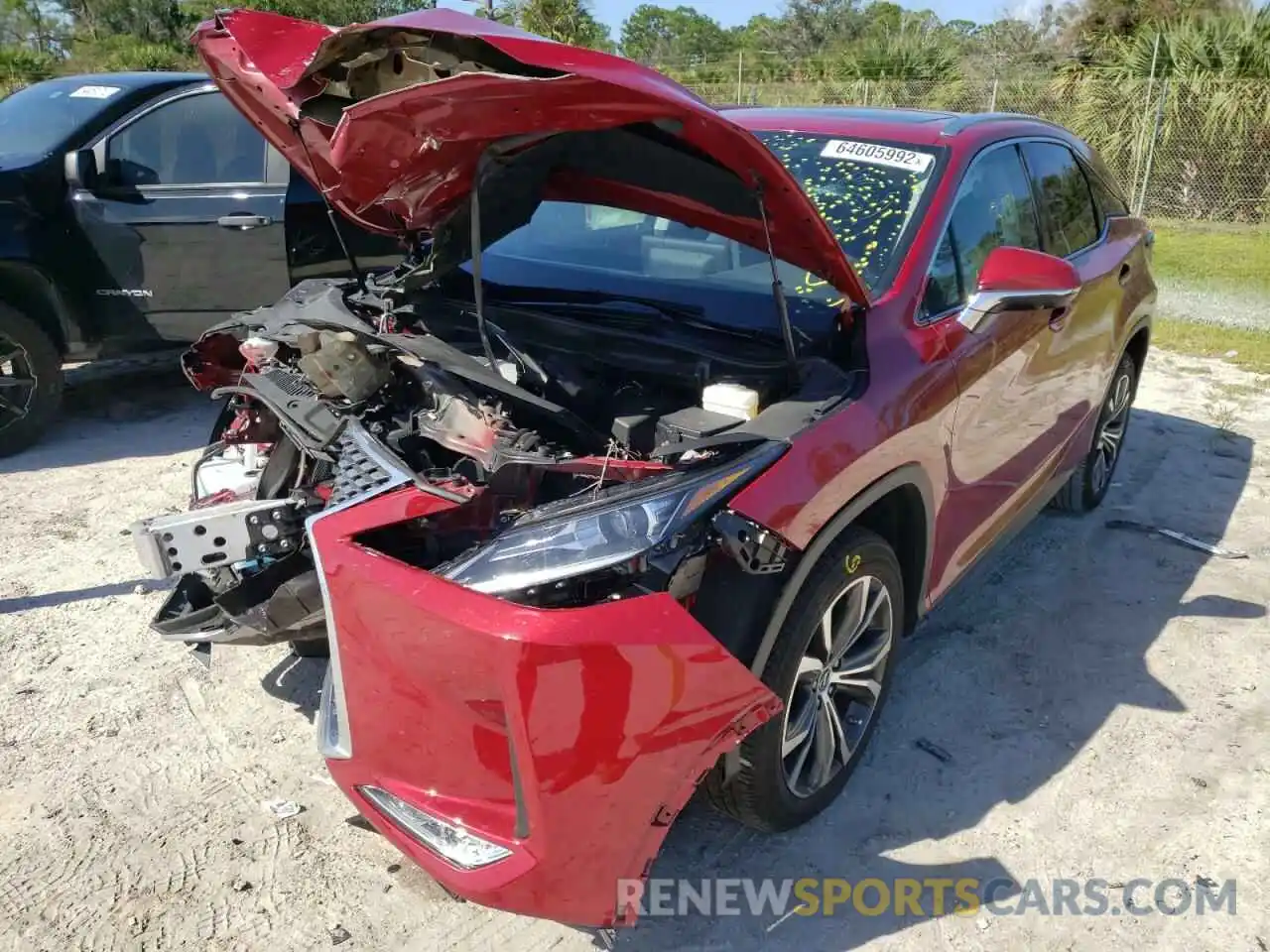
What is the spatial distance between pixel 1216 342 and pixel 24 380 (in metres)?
8.62

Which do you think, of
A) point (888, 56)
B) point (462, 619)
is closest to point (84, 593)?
point (462, 619)

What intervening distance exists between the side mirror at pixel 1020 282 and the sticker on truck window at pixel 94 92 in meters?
4.98

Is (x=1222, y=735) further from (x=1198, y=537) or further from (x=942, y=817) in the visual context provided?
(x=1198, y=537)

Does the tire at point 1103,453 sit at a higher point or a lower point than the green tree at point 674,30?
lower

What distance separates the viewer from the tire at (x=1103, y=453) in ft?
15.5

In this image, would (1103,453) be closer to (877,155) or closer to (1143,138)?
(877,155)

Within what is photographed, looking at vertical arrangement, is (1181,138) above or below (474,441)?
above

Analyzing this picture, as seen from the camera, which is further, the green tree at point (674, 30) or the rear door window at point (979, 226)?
the green tree at point (674, 30)

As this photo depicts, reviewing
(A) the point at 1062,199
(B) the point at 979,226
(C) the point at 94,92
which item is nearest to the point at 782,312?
(B) the point at 979,226

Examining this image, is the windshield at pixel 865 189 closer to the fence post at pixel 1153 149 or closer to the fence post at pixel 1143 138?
the fence post at pixel 1153 149

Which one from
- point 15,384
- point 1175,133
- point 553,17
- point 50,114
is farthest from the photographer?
point 553,17

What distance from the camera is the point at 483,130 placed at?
2092 mm

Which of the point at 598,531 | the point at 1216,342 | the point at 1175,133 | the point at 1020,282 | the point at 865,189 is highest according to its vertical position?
the point at 1175,133

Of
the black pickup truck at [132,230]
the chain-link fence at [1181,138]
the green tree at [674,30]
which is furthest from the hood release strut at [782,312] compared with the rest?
the green tree at [674,30]
